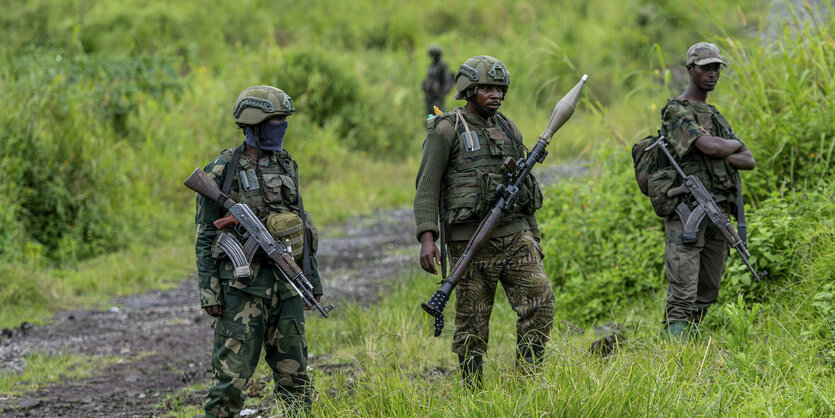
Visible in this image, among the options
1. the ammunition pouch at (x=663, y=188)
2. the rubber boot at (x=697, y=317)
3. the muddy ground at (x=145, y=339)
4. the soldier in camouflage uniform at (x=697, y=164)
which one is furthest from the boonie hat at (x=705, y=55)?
the muddy ground at (x=145, y=339)

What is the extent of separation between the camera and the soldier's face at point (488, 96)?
12.6 ft

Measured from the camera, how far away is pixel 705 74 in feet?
14.4

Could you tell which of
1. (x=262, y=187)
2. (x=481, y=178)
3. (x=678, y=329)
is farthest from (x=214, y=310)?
(x=678, y=329)

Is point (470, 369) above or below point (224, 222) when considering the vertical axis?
below

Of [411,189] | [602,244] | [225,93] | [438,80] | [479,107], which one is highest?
[438,80]

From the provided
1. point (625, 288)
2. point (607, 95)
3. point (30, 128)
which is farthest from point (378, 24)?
point (625, 288)

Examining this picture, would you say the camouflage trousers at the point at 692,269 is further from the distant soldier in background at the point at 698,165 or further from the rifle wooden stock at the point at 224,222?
the rifle wooden stock at the point at 224,222

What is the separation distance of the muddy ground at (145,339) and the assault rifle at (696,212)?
9.48ft

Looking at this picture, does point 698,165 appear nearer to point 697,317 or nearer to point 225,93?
point 697,317

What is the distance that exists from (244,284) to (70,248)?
5550mm

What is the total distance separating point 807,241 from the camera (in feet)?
15.9

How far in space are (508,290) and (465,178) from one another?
588 millimetres

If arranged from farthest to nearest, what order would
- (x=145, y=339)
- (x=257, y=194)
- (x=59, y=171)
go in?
(x=59, y=171)
(x=145, y=339)
(x=257, y=194)

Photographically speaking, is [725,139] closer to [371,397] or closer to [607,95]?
[371,397]
